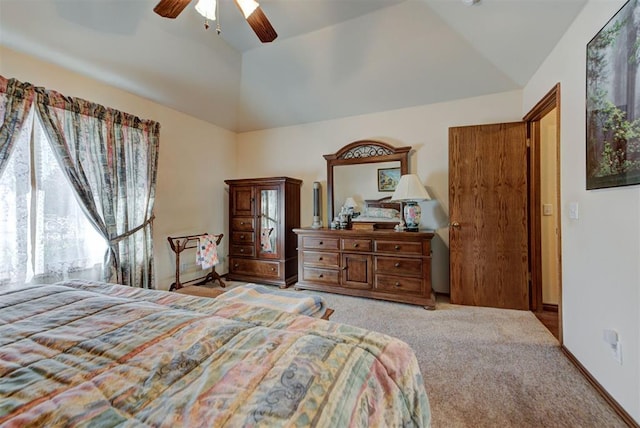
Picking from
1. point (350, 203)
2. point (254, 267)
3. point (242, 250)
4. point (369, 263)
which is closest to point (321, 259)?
point (369, 263)

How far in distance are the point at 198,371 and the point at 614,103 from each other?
7.73ft

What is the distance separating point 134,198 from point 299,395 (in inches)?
128

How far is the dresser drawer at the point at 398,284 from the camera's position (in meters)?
2.98

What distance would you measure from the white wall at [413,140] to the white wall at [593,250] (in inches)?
37.0

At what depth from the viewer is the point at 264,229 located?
398 centimetres

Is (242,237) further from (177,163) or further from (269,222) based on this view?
(177,163)

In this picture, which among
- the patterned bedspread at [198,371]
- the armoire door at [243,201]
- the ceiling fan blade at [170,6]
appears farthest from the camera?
the armoire door at [243,201]

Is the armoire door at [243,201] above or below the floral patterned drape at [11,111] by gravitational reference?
below

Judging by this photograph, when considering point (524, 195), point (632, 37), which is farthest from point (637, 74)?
point (524, 195)

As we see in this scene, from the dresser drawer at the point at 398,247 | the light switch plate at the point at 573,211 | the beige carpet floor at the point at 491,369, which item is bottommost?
the beige carpet floor at the point at 491,369

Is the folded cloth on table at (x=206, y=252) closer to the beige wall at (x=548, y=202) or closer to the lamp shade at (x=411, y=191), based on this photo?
the lamp shade at (x=411, y=191)

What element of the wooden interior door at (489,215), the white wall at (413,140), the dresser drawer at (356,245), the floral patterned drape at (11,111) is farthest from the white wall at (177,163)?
the wooden interior door at (489,215)

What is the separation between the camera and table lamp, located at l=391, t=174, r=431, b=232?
10.2ft

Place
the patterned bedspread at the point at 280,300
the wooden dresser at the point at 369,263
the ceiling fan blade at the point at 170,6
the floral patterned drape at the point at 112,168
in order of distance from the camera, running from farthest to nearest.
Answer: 1. the wooden dresser at the point at 369,263
2. the floral patterned drape at the point at 112,168
3. the ceiling fan blade at the point at 170,6
4. the patterned bedspread at the point at 280,300
